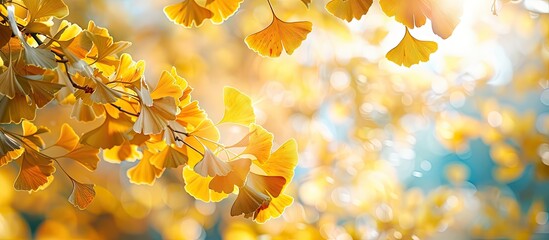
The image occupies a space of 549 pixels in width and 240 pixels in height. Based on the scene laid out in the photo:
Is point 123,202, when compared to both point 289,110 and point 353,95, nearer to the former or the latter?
point 289,110

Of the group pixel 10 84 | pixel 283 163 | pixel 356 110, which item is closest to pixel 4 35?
pixel 10 84

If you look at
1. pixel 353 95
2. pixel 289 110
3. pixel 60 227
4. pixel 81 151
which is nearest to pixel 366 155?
pixel 353 95

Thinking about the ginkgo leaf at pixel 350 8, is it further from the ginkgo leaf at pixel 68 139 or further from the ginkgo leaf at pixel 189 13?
the ginkgo leaf at pixel 68 139

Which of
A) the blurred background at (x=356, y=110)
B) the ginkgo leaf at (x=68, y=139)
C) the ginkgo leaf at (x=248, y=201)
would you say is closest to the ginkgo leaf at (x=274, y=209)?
the ginkgo leaf at (x=248, y=201)

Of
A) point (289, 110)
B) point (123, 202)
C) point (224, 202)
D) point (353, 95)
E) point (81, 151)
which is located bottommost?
point (224, 202)

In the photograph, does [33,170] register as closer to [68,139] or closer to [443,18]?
[68,139]

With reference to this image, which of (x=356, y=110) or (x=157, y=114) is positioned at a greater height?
(x=157, y=114)
